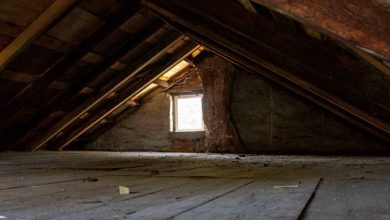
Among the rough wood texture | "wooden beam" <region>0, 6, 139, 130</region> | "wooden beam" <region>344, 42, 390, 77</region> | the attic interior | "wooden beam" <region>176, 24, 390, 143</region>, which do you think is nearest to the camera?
the attic interior

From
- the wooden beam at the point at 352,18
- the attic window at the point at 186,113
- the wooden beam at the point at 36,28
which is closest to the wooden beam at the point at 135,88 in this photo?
the attic window at the point at 186,113

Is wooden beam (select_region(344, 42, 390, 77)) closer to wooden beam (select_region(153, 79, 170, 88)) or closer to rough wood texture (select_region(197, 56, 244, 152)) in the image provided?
rough wood texture (select_region(197, 56, 244, 152))

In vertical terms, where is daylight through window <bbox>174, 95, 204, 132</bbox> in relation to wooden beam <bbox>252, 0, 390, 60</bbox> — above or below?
above

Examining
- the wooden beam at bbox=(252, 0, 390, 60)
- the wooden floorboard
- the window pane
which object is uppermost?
the window pane

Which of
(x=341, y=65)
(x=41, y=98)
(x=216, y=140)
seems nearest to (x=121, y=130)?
(x=216, y=140)

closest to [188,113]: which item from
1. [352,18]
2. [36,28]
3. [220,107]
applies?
[220,107]

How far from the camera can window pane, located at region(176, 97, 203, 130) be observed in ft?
25.9

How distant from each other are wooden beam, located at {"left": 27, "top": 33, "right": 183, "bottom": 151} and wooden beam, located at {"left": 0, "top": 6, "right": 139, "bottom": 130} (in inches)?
41.1

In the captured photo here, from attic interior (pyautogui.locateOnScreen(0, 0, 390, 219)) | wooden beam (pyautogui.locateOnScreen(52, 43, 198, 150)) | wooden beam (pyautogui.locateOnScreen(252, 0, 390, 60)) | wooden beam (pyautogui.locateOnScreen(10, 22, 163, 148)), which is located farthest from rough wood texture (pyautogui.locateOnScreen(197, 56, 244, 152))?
wooden beam (pyautogui.locateOnScreen(252, 0, 390, 60))

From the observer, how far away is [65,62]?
4664 mm

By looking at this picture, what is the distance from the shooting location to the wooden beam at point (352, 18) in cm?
130

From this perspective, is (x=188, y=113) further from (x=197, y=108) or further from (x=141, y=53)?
(x=141, y=53)

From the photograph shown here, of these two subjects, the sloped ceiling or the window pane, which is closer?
the sloped ceiling

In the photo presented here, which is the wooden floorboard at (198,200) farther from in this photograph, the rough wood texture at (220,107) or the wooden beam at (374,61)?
the rough wood texture at (220,107)
